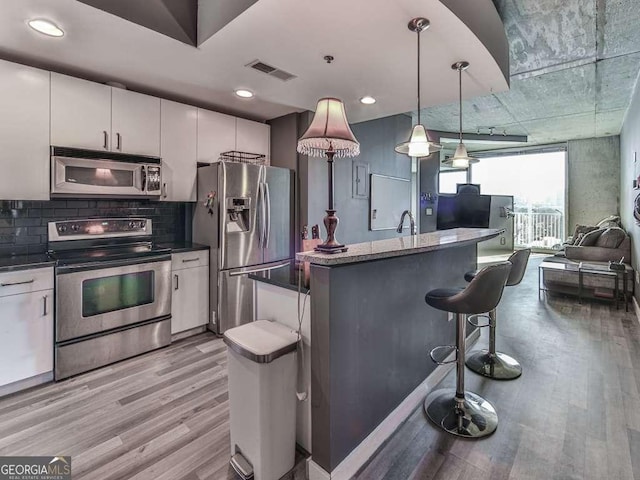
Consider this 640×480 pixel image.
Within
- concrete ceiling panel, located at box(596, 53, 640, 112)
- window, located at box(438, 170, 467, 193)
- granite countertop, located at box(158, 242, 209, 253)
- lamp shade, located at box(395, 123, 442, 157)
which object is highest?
concrete ceiling panel, located at box(596, 53, 640, 112)

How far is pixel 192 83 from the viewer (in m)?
2.90

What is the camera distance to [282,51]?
2260mm

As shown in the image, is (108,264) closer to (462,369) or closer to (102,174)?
(102,174)

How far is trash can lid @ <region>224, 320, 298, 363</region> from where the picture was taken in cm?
146

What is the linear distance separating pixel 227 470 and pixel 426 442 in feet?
3.50

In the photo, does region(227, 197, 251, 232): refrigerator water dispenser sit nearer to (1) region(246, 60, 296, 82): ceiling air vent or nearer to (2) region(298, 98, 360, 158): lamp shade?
(1) region(246, 60, 296, 82): ceiling air vent

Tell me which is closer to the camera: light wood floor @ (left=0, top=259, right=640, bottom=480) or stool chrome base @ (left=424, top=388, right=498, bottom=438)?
light wood floor @ (left=0, top=259, right=640, bottom=480)

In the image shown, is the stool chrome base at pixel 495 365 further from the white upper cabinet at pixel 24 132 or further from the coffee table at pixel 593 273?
the white upper cabinet at pixel 24 132

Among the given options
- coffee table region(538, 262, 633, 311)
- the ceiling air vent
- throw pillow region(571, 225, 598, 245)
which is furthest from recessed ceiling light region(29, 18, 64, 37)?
throw pillow region(571, 225, 598, 245)

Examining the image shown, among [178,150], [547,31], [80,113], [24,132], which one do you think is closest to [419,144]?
[547,31]

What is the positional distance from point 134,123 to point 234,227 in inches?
50.6

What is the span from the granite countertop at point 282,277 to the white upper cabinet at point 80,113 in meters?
1.99

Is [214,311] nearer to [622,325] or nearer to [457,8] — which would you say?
[457,8]

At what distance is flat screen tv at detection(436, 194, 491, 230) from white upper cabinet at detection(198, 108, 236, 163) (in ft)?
16.4
